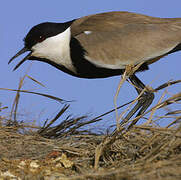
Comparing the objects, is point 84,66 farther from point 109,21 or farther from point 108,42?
point 109,21

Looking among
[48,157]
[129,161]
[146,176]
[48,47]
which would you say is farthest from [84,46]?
[146,176]

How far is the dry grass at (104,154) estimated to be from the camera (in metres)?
1.88

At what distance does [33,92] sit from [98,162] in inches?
39.4

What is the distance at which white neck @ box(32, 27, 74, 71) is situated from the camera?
356cm

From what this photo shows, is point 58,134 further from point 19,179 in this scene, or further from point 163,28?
point 163,28

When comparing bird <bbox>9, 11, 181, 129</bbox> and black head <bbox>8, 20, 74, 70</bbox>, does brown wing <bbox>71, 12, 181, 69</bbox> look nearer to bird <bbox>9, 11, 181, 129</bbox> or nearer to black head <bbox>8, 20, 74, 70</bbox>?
bird <bbox>9, 11, 181, 129</bbox>

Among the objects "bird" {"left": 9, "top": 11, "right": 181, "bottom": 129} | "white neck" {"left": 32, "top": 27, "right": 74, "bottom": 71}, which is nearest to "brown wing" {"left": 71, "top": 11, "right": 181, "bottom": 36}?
"bird" {"left": 9, "top": 11, "right": 181, "bottom": 129}

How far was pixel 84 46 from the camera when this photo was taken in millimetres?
3410

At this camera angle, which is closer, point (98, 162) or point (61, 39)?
point (98, 162)

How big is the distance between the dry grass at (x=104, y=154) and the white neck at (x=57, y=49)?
2.86 ft

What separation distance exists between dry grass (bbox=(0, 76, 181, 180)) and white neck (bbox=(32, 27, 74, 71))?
0.87 metres

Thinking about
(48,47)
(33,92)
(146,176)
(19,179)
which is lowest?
(19,179)

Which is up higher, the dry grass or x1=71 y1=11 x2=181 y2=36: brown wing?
x1=71 y1=11 x2=181 y2=36: brown wing

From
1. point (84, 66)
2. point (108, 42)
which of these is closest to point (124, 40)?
point (108, 42)
